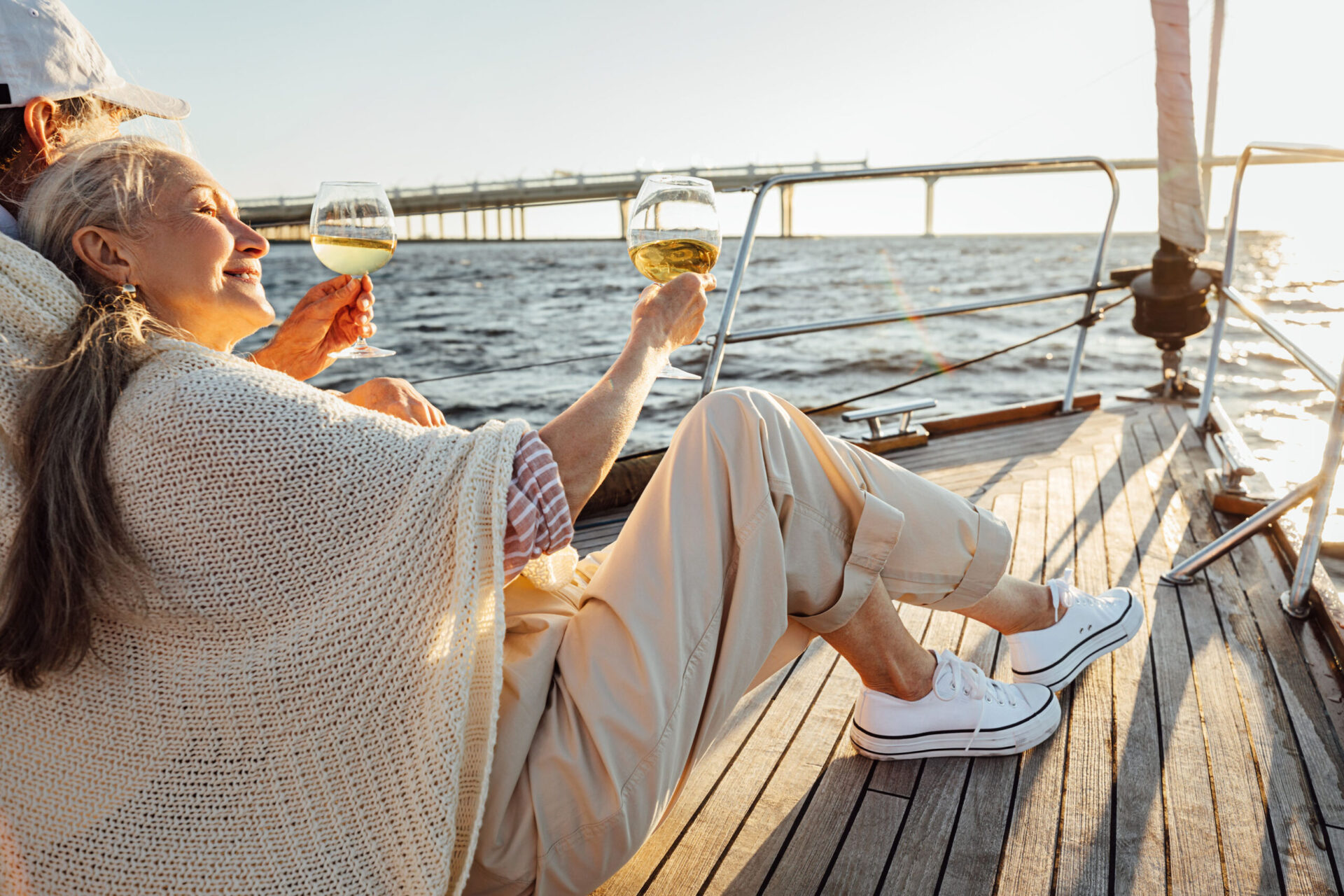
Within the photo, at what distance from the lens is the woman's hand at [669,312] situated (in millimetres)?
994

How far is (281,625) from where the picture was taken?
74cm

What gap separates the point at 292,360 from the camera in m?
1.38

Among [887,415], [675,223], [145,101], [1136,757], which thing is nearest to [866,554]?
[675,223]

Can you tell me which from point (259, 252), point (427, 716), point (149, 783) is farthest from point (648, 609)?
point (259, 252)

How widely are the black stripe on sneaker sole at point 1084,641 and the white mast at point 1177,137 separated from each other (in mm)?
1738

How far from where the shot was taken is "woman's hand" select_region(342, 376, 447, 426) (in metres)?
1.12

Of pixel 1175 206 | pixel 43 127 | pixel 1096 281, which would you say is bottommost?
pixel 1096 281

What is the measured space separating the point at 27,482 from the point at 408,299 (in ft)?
63.3

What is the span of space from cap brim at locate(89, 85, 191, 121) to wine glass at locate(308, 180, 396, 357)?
35 cm

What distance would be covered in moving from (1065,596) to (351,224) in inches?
48.4

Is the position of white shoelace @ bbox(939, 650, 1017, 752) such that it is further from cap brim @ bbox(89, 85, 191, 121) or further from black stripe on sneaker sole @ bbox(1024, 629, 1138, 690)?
cap brim @ bbox(89, 85, 191, 121)

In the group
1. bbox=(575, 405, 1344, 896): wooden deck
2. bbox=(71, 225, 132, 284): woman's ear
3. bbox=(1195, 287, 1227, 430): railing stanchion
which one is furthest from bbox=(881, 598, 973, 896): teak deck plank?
bbox=(1195, 287, 1227, 430): railing stanchion

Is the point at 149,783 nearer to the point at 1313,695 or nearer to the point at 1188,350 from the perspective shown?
the point at 1313,695

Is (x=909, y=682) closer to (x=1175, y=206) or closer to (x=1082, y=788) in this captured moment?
(x=1082, y=788)
